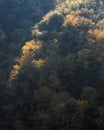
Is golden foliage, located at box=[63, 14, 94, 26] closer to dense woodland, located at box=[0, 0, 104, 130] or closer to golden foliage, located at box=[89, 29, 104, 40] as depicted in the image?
dense woodland, located at box=[0, 0, 104, 130]

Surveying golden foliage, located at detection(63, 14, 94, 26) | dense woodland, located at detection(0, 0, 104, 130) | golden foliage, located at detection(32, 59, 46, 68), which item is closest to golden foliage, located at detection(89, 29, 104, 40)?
dense woodland, located at detection(0, 0, 104, 130)

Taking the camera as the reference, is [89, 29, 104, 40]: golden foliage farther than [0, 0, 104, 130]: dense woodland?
Yes

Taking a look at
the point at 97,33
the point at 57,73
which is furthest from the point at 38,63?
the point at 97,33

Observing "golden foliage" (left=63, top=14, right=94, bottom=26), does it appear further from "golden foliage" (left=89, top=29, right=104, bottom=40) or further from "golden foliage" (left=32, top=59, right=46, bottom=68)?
"golden foliage" (left=32, top=59, right=46, bottom=68)

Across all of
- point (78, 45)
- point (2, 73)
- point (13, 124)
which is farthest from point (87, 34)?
point (13, 124)

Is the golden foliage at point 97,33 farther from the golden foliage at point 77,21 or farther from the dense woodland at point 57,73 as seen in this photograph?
the golden foliage at point 77,21

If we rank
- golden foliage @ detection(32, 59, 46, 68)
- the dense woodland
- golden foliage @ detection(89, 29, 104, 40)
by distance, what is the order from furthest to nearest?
golden foliage @ detection(89, 29, 104, 40) → golden foliage @ detection(32, 59, 46, 68) → the dense woodland

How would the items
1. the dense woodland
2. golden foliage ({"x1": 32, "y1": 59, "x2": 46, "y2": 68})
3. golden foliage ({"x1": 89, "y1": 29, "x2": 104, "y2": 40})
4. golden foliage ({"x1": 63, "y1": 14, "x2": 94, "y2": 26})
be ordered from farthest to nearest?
golden foliage ({"x1": 63, "y1": 14, "x2": 94, "y2": 26}) < golden foliage ({"x1": 89, "y1": 29, "x2": 104, "y2": 40}) < golden foliage ({"x1": 32, "y1": 59, "x2": 46, "y2": 68}) < the dense woodland

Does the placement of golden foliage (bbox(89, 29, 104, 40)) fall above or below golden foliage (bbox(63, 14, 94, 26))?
below

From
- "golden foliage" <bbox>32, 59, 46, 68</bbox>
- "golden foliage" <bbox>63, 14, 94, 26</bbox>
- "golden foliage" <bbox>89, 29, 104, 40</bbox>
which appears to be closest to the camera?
"golden foliage" <bbox>32, 59, 46, 68</bbox>

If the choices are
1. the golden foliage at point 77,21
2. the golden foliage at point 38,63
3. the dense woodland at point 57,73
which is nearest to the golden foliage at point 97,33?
the dense woodland at point 57,73
